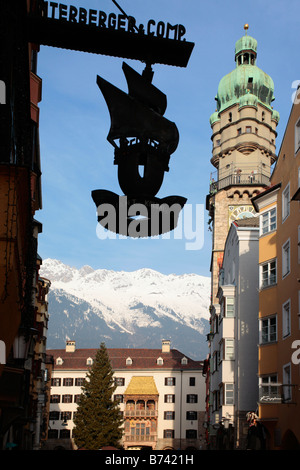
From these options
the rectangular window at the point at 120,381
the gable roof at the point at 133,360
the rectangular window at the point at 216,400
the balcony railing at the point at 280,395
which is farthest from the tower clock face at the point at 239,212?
the rectangular window at the point at 120,381

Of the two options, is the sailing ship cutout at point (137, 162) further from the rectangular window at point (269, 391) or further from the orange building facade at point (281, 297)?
the rectangular window at point (269, 391)

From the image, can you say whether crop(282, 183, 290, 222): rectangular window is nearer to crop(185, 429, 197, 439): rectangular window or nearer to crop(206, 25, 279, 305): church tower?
crop(206, 25, 279, 305): church tower

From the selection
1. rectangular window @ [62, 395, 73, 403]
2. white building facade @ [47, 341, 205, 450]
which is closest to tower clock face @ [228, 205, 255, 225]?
white building facade @ [47, 341, 205, 450]

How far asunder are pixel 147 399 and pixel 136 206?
98.9 m

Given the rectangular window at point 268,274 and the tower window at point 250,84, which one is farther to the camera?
the tower window at point 250,84

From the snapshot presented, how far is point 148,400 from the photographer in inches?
4016

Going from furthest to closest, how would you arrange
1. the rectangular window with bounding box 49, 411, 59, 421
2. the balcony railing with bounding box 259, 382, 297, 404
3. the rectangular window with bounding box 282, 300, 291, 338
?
1. the rectangular window with bounding box 49, 411, 59, 421
2. the rectangular window with bounding box 282, 300, 291, 338
3. the balcony railing with bounding box 259, 382, 297, 404

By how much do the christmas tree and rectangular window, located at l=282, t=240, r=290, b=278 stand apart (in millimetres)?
55791

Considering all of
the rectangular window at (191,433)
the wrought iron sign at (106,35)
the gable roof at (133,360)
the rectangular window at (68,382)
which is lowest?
the rectangular window at (191,433)

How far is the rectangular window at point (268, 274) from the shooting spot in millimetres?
34750

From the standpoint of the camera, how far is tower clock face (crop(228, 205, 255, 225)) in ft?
240
